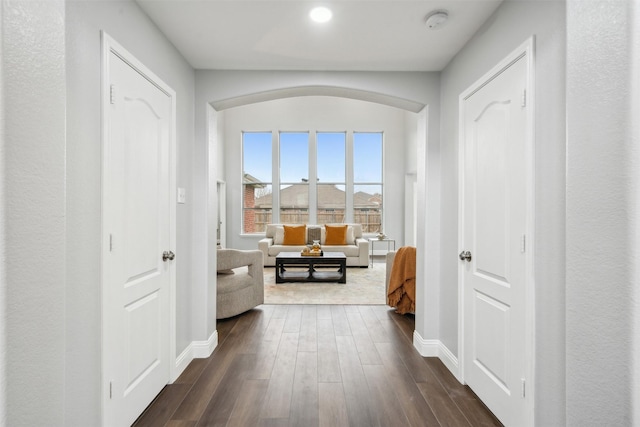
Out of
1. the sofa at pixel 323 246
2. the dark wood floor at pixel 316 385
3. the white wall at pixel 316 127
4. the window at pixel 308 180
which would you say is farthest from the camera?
the window at pixel 308 180

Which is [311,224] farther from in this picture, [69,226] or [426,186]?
[69,226]

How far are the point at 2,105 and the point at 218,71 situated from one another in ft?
7.47

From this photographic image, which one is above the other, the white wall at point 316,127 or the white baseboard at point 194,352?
the white wall at point 316,127

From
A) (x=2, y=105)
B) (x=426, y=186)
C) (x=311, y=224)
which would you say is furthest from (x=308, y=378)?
(x=311, y=224)

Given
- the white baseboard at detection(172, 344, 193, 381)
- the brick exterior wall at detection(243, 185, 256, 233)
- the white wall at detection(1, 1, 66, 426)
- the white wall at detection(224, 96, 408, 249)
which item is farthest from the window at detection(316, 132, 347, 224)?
the white wall at detection(1, 1, 66, 426)

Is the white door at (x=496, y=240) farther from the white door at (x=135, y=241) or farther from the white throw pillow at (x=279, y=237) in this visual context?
the white throw pillow at (x=279, y=237)

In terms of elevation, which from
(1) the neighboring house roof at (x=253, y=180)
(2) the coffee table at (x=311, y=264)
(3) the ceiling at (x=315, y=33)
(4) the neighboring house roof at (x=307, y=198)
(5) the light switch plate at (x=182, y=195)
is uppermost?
(3) the ceiling at (x=315, y=33)

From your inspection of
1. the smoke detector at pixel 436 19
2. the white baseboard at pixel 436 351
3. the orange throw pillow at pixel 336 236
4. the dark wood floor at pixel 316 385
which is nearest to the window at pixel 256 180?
the orange throw pillow at pixel 336 236

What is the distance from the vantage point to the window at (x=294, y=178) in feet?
27.8

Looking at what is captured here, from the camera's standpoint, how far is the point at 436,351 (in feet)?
9.59

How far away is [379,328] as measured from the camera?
141 inches

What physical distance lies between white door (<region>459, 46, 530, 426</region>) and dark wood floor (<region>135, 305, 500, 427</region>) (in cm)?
26

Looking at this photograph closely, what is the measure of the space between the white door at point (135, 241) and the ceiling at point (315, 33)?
490 millimetres

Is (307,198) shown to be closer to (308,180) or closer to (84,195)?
(308,180)
